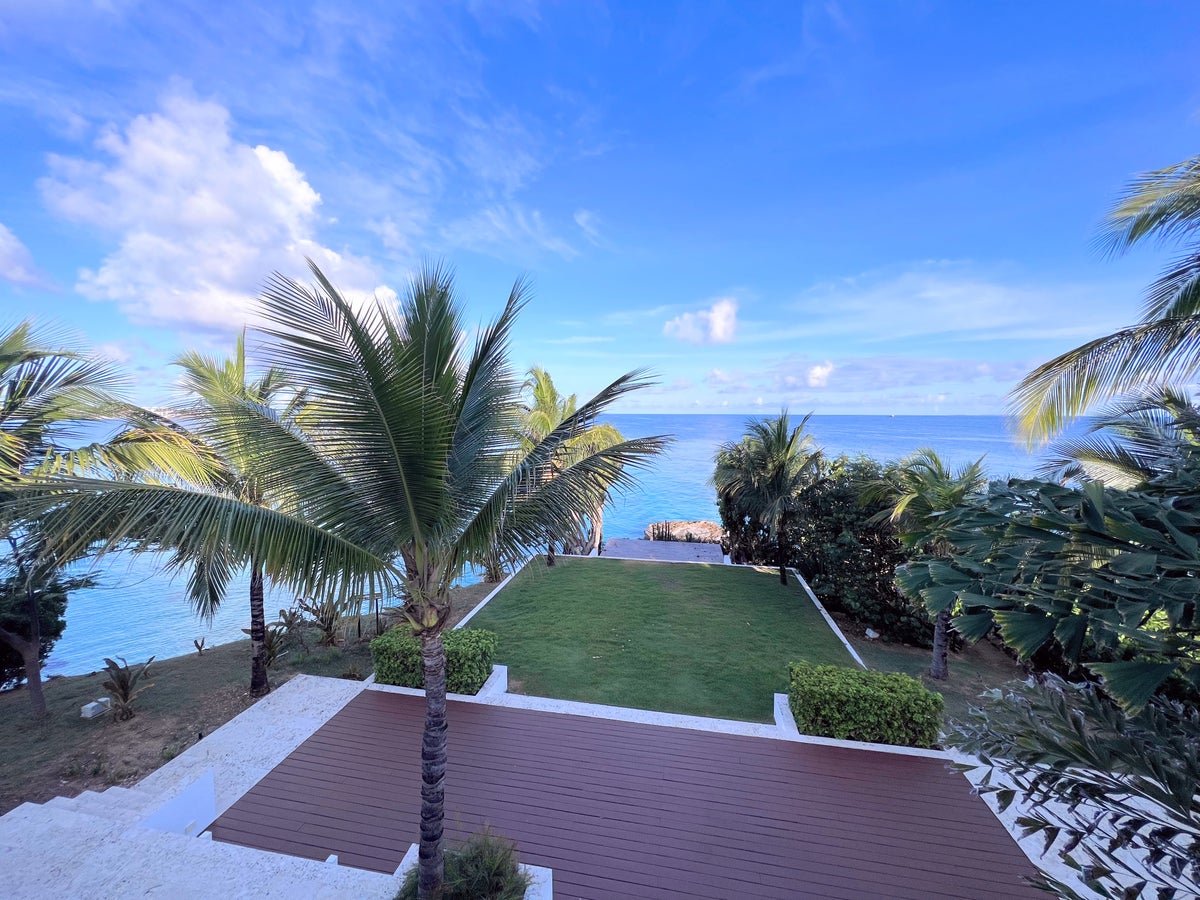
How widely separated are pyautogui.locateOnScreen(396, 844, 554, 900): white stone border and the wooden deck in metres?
0.21

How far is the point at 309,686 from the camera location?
6.93m

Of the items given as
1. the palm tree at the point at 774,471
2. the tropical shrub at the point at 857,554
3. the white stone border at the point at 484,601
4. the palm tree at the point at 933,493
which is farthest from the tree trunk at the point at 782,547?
the white stone border at the point at 484,601

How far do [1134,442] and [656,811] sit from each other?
18.4ft

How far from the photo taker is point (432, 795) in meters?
3.47

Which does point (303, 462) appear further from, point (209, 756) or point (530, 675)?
point (530, 675)

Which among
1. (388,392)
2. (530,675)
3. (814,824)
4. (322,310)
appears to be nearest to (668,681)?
(530,675)

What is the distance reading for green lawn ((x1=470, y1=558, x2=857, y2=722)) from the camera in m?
7.11

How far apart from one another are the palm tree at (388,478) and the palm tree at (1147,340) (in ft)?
15.9

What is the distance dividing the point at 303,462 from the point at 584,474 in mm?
2009

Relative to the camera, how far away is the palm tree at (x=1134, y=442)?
3.01m

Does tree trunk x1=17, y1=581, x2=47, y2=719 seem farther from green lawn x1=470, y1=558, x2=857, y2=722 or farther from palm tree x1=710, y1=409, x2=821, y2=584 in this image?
palm tree x1=710, y1=409, x2=821, y2=584

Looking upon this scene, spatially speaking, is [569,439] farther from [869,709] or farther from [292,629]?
[292,629]

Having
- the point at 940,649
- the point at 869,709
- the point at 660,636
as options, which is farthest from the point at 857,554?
the point at 869,709

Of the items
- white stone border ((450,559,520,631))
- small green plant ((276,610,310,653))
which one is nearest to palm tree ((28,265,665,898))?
white stone border ((450,559,520,631))
